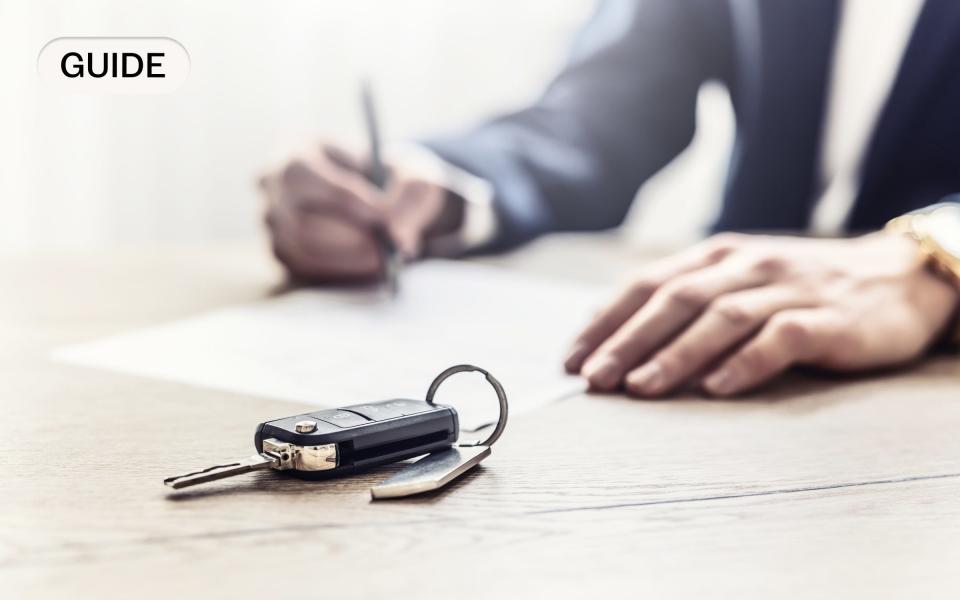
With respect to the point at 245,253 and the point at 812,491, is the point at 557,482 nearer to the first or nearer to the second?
the point at 812,491

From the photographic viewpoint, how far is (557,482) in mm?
484

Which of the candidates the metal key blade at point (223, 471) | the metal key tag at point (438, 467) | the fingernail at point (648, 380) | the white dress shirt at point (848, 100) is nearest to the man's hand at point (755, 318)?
the fingernail at point (648, 380)

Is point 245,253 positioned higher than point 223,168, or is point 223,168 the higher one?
point 223,168

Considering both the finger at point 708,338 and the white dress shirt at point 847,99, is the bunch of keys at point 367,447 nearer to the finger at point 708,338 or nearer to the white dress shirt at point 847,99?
the finger at point 708,338

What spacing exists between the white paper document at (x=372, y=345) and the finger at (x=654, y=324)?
0.09 feet

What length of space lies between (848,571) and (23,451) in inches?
16.6

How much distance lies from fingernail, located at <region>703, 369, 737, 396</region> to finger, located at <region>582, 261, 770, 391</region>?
50mm

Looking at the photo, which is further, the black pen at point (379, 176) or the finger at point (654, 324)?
the black pen at point (379, 176)

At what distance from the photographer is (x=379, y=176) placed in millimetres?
1146

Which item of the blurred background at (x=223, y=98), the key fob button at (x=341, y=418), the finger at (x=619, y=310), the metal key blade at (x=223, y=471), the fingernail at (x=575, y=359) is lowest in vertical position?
the metal key blade at (x=223, y=471)

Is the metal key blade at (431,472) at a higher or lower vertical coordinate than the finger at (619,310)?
lower

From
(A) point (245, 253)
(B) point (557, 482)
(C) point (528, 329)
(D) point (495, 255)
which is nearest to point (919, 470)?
(B) point (557, 482)

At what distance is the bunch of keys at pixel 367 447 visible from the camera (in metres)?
0.46

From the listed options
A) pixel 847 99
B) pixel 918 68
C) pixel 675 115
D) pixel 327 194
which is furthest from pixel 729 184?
pixel 327 194
